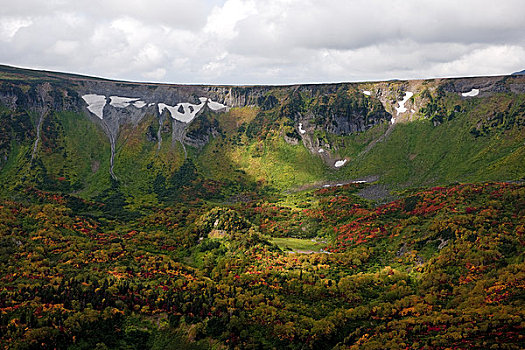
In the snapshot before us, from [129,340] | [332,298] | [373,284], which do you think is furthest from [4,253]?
[373,284]

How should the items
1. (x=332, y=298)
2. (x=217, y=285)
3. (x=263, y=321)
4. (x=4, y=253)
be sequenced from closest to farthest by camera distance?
(x=263, y=321)
(x=332, y=298)
(x=217, y=285)
(x=4, y=253)

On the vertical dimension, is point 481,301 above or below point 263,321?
above

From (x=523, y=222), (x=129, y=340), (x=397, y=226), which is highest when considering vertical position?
(x=523, y=222)

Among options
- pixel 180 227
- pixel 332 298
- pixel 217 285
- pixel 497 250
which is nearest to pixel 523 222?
pixel 497 250

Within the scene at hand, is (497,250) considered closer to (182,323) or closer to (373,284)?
(373,284)

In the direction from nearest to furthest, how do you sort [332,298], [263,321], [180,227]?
[263,321] → [332,298] → [180,227]

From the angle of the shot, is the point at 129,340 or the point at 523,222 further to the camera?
Result: the point at 523,222

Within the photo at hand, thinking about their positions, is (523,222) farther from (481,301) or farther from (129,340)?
(129,340)

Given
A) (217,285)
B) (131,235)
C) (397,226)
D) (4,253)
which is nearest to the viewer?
(217,285)

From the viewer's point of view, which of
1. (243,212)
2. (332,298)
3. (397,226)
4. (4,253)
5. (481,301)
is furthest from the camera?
(243,212)
